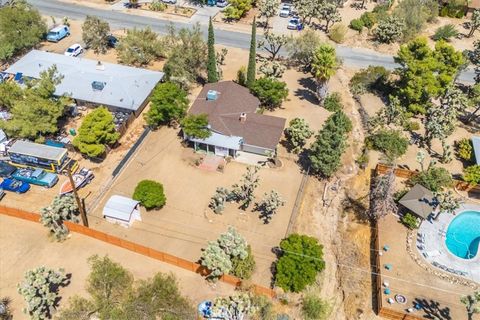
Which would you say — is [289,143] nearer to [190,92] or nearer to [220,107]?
[220,107]

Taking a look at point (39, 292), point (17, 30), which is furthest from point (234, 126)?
point (17, 30)

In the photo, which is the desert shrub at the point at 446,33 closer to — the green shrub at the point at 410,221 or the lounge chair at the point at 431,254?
the green shrub at the point at 410,221

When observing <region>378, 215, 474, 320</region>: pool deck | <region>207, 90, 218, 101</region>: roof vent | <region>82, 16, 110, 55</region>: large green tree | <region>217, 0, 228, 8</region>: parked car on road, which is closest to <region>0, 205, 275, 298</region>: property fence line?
<region>378, 215, 474, 320</region>: pool deck

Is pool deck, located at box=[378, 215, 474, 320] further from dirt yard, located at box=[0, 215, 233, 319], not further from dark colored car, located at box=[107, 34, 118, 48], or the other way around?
dark colored car, located at box=[107, 34, 118, 48]

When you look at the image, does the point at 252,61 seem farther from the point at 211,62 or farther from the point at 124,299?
the point at 124,299

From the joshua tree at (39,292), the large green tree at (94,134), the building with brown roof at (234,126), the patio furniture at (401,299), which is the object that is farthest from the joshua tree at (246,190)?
the joshua tree at (39,292)

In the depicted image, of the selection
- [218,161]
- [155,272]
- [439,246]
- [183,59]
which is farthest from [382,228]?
[183,59]
